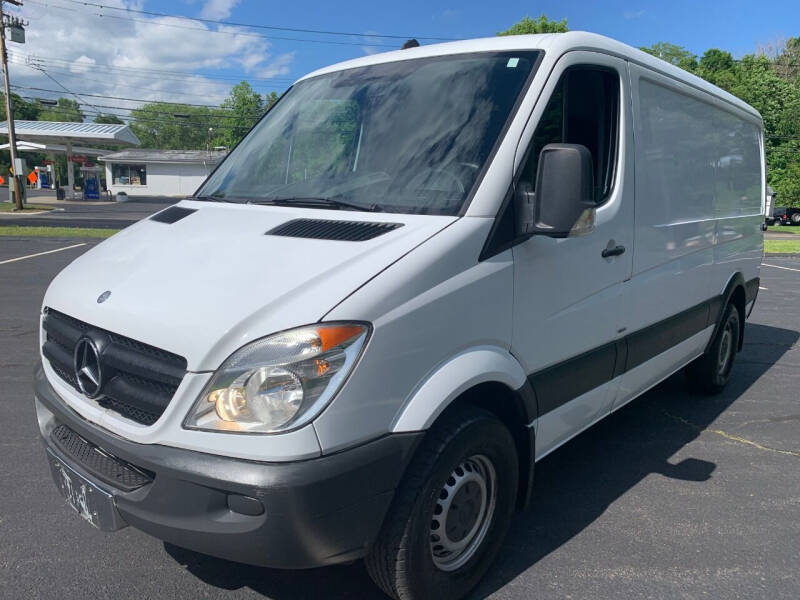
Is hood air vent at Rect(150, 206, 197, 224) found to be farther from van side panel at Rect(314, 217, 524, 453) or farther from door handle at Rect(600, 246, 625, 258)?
door handle at Rect(600, 246, 625, 258)

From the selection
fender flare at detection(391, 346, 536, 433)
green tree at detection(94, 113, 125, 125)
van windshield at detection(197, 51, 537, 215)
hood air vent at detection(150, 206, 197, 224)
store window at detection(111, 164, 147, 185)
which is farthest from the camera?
green tree at detection(94, 113, 125, 125)

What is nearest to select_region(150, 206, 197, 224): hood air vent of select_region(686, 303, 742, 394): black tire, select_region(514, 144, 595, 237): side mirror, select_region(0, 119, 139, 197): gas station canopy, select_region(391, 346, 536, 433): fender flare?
select_region(391, 346, 536, 433): fender flare

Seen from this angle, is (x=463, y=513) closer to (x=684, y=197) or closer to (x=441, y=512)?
(x=441, y=512)

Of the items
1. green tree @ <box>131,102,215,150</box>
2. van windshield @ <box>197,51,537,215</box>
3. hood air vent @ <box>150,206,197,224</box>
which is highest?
green tree @ <box>131,102,215,150</box>

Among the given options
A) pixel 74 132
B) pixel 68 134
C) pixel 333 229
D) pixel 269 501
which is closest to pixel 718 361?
pixel 333 229

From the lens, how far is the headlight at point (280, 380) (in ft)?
A: 6.56

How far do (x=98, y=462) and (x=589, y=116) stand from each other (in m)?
2.69

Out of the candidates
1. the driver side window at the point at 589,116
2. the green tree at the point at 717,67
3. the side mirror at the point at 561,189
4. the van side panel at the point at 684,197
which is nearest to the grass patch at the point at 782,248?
the van side panel at the point at 684,197

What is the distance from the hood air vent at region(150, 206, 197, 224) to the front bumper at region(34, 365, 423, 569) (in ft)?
4.09

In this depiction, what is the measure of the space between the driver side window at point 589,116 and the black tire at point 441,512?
49.1 inches

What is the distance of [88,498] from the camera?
91.8 inches

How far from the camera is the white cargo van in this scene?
2029 mm

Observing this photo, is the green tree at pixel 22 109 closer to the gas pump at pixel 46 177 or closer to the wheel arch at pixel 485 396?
the gas pump at pixel 46 177

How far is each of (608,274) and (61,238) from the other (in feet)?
56.9
